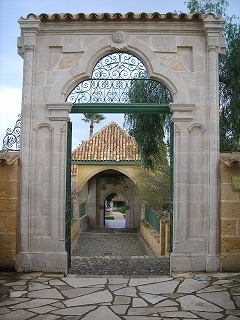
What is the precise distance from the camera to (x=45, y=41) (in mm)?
6387

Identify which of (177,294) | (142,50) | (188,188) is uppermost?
(142,50)

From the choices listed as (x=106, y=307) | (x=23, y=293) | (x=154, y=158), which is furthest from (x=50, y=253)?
(x=154, y=158)

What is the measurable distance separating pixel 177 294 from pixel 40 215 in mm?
2659

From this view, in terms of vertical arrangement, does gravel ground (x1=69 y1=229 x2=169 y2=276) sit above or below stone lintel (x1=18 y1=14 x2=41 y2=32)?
below

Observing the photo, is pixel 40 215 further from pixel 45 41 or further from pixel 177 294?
pixel 45 41

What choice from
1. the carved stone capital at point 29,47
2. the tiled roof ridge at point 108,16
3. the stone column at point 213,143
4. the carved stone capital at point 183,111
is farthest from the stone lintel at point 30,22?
the stone column at point 213,143

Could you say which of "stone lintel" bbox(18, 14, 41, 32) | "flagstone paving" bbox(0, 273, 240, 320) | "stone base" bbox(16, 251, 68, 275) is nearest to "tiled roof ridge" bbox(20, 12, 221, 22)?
"stone lintel" bbox(18, 14, 41, 32)

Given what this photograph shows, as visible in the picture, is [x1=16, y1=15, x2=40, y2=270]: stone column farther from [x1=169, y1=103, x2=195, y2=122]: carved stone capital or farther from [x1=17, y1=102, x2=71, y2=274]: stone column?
[x1=169, y1=103, x2=195, y2=122]: carved stone capital

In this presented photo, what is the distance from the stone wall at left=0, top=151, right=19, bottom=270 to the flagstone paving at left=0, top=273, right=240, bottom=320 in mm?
306

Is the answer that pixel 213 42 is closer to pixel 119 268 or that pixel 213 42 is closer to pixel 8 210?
pixel 8 210

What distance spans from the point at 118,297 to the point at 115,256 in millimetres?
6232

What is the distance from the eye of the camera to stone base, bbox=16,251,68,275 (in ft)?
19.9

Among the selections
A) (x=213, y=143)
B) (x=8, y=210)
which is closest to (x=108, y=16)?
(x=213, y=143)

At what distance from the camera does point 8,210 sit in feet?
19.8
